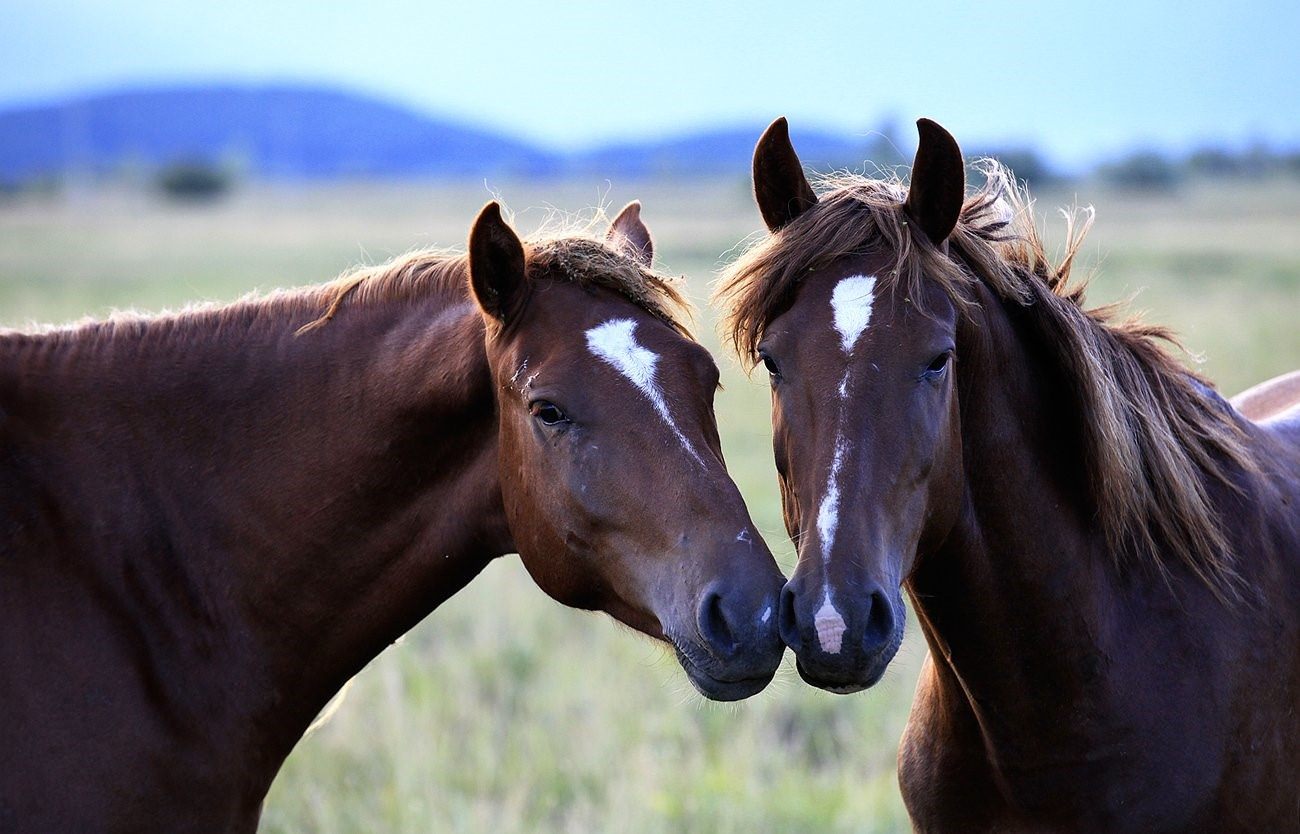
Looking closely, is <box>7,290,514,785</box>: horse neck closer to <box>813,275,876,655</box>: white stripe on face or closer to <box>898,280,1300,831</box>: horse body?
<box>813,275,876,655</box>: white stripe on face

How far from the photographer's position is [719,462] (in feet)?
10.4

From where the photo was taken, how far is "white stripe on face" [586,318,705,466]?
3.12 meters

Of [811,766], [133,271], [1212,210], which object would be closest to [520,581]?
[811,766]

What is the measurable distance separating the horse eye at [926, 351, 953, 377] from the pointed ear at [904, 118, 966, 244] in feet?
1.42

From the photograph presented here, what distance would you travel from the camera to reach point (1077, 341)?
3297mm

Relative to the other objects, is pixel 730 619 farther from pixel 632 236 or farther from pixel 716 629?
pixel 632 236

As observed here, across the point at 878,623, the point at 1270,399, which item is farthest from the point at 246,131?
the point at 878,623

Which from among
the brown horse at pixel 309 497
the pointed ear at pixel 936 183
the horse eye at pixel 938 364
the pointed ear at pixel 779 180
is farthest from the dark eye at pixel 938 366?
the pointed ear at pixel 779 180

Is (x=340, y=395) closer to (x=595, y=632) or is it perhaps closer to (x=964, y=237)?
(x=964, y=237)

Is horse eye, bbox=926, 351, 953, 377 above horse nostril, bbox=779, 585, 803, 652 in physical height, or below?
above

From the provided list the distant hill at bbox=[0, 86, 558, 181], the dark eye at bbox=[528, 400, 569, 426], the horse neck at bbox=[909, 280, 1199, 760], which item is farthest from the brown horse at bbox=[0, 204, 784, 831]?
the distant hill at bbox=[0, 86, 558, 181]

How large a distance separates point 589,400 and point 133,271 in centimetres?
3242

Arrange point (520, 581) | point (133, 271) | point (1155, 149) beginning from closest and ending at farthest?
point (520, 581) < point (133, 271) < point (1155, 149)

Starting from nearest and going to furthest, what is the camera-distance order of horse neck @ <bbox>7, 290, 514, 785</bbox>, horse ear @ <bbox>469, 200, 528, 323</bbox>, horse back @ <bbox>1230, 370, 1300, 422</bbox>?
1. horse ear @ <bbox>469, 200, 528, 323</bbox>
2. horse neck @ <bbox>7, 290, 514, 785</bbox>
3. horse back @ <bbox>1230, 370, 1300, 422</bbox>
